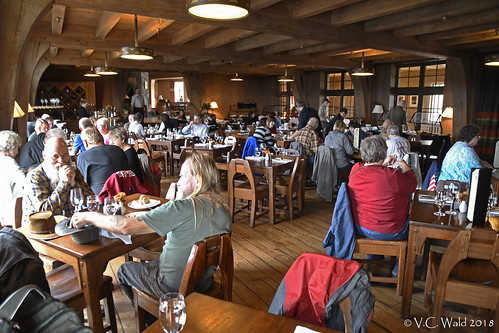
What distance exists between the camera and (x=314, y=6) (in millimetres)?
4652

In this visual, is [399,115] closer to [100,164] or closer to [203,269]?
[100,164]

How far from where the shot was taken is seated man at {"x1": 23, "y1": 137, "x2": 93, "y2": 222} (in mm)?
2543

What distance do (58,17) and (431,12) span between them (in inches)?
214

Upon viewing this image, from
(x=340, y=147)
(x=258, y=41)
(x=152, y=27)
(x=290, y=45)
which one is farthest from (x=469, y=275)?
(x=290, y=45)

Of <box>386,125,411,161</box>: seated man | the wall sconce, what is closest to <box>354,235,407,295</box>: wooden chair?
<box>386,125,411,161</box>: seated man

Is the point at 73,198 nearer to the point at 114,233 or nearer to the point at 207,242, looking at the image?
the point at 114,233

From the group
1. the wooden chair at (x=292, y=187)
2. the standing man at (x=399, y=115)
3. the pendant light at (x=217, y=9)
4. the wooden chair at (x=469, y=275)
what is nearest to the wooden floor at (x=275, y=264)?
the wooden chair at (x=292, y=187)

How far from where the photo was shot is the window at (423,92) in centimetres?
1060

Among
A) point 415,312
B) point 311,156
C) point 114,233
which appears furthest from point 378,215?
point 311,156

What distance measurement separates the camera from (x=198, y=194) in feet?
6.53

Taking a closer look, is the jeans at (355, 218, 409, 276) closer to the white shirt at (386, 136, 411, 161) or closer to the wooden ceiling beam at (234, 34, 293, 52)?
the white shirt at (386, 136, 411, 161)

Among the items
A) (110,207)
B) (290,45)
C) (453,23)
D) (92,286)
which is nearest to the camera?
(92,286)

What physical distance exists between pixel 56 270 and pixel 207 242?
120 centimetres

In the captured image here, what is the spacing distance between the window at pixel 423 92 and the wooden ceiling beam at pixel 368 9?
6512 millimetres
